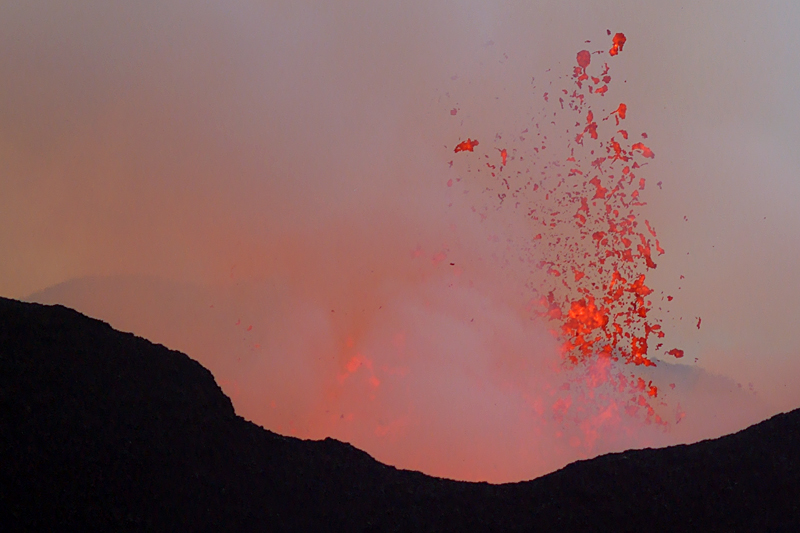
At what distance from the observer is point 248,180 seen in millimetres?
3004

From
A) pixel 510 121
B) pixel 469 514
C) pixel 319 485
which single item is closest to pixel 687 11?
pixel 510 121

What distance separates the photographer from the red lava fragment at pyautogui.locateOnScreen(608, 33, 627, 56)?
2.88 metres

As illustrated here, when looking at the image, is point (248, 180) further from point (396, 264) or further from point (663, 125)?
point (663, 125)

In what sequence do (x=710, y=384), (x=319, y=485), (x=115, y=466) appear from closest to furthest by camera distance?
(x=115, y=466), (x=319, y=485), (x=710, y=384)

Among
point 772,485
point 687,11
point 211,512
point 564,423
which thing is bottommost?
point 211,512

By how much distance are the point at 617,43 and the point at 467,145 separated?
2.51 feet

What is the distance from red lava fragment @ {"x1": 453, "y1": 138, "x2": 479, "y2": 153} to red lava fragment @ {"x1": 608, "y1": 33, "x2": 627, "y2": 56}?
0.69m

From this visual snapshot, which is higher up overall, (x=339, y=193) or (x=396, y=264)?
(x=339, y=193)

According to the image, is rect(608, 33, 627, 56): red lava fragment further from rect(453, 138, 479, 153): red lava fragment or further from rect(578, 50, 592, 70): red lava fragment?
rect(453, 138, 479, 153): red lava fragment

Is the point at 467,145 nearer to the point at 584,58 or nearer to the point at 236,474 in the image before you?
the point at 584,58

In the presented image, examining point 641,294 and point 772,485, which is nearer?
point 772,485

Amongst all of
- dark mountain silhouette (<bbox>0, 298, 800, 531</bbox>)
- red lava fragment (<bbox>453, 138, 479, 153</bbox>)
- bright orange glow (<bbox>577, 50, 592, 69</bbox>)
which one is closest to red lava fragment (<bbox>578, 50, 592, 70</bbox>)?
bright orange glow (<bbox>577, 50, 592, 69</bbox>)

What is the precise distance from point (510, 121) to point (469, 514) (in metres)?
1.62

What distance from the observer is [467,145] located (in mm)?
2928
